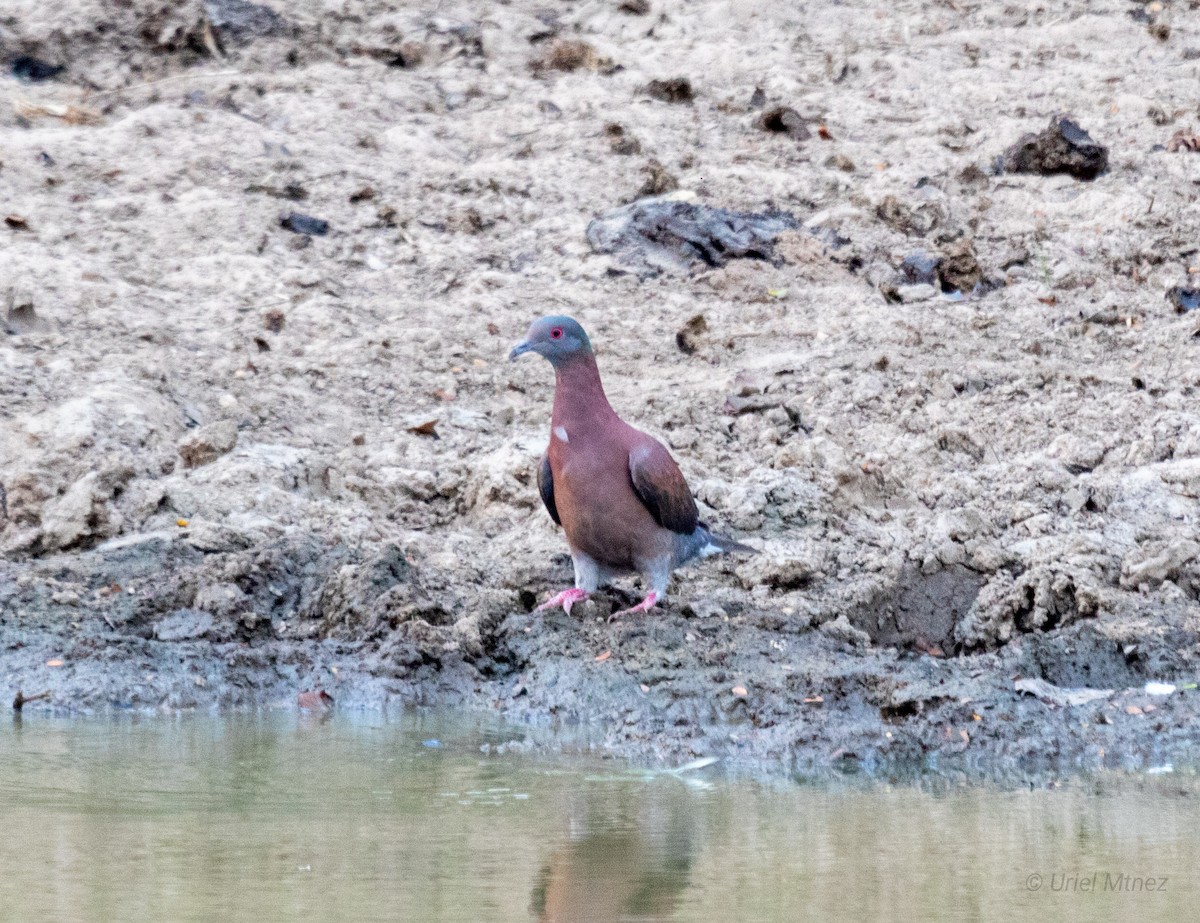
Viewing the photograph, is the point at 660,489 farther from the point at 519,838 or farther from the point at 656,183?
the point at 656,183

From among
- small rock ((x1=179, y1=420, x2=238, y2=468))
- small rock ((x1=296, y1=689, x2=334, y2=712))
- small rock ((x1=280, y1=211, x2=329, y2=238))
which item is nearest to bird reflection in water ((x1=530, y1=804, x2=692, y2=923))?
small rock ((x1=296, y1=689, x2=334, y2=712))

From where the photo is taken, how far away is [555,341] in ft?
21.0

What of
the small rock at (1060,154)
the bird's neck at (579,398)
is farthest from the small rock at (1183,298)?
the bird's neck at (579,398)

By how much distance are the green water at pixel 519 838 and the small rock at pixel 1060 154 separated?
18.5ft

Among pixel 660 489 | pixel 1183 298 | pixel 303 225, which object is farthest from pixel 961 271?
pixel 303 225

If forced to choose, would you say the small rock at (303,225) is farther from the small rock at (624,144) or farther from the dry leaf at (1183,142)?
the dry leaf at (1183,142)

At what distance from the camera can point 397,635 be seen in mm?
6109

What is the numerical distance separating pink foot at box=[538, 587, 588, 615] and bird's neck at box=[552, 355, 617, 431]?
606 mm

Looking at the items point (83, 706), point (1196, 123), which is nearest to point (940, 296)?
point (1196, 123)

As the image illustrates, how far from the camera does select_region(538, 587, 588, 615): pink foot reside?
249 inches

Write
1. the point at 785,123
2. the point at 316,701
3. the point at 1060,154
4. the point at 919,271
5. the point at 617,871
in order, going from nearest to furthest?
the point at 617,871
the point at 316,701
the point at 919,271
the point at 1060,154
the point at 785,123

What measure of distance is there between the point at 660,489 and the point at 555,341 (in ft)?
2.27

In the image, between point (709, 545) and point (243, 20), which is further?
point (243, 20)

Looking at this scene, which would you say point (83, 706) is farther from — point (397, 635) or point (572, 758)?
point (572, 758)
